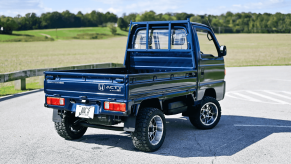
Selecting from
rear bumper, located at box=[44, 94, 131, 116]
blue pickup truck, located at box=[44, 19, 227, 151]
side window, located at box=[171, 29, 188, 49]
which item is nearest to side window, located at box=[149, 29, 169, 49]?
blue pickup truck, located at box=[44, 19, 227, 151]

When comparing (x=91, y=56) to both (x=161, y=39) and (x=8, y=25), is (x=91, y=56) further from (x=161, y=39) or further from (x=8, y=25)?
(x=8, y=25)

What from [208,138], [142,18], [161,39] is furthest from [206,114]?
[142,18]

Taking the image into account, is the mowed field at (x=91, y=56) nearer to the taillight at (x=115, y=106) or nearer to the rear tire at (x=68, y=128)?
the rear tire at (x=68, y=128)

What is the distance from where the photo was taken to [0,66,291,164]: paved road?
5.04 m

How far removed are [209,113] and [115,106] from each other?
2.91 meters

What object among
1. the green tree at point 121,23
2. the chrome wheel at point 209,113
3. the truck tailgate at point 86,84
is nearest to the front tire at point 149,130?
the truck tailgate at point 86,84

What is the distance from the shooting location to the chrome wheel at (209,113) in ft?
23.0

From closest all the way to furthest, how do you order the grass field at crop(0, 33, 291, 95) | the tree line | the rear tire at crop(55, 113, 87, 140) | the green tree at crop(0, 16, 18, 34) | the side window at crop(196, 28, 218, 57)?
the rear tire at crop(55, 113, 87, 140), the side window at crop(196, 28, 218, 57), the grass field at crop(0, 33, 291, 95), the tree line, the green tree at crop(0, 16, 18, 34)

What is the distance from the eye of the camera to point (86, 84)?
512cm

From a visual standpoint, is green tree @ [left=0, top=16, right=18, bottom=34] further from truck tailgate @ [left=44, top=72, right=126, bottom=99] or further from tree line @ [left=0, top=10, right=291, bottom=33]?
truck tailgate @ [left=44, top=72, right=126, bottom=99]

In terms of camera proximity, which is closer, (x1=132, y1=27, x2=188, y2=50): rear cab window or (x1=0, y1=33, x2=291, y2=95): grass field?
(x1=132, y1=27, x2=188, y2=50): rear cab window

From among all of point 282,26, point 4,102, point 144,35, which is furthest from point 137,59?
point 282,26

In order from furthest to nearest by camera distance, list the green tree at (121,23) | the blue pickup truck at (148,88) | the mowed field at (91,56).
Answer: the green tree at (121,23)
the mowed field at (91,56)
the blue pickup truck at (148,88)

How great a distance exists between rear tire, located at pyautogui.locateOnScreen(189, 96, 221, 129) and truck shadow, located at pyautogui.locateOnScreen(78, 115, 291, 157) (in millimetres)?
134
